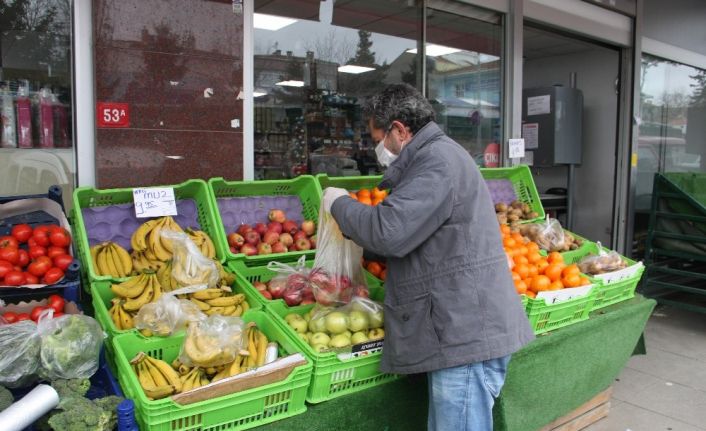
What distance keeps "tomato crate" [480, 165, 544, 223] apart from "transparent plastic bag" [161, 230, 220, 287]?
9.59 feet

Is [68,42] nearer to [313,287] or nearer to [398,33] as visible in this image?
[313,287]

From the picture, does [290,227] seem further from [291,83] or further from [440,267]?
[291,83]

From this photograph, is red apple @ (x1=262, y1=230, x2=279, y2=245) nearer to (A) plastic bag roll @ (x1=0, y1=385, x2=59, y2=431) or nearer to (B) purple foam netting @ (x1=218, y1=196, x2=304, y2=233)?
(B) purple foam netting @ (x1=218, y1=196, x2=304, y2=233)

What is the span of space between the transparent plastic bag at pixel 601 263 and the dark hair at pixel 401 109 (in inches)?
90.1

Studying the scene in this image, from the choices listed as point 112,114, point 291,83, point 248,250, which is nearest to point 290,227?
point 248,250

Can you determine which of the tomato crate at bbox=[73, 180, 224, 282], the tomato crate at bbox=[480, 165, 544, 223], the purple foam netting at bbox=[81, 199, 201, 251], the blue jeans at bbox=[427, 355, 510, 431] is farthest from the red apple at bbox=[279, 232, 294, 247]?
the tomato crate at bbox=[480, 165, 544, 223]

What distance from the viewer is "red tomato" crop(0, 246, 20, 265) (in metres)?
2.67

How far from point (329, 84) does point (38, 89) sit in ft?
8.60

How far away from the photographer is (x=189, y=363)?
2.29 m

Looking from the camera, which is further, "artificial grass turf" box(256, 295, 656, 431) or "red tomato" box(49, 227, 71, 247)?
"red tomato" box(49, 227, 71, 247)

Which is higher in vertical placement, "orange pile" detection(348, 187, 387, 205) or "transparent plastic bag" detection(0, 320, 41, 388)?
"orange pile" detection(348, 187, 387, 205)

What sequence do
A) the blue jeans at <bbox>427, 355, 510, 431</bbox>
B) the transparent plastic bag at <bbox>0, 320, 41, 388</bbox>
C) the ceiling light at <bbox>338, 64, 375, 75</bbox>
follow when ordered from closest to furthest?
the transparent plastic bag at <bbox>0, 320, 41, 388</bbox> < the blue jeans at <bbox>427, 355, 510, 431</bbox> < the ceiling light at <bbox>338, 64, 375, 75</bbox>

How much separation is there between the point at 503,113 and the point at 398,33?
1340 mm

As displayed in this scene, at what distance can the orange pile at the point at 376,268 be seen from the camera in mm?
3455
